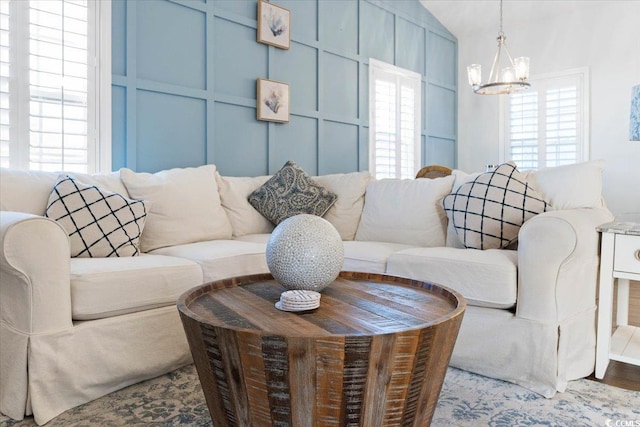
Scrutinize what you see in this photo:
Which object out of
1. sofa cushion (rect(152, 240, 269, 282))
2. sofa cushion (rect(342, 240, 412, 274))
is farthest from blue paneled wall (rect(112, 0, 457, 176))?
sofa cushion (rect(342, 240, 412, 274))

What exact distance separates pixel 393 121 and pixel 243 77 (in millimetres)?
2001

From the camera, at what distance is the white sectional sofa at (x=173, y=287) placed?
163 cm

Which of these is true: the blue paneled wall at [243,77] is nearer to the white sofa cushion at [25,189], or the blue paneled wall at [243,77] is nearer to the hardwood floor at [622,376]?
the white sofa cushion at [25,189]

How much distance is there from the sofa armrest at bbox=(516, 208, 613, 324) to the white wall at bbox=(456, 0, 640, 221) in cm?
344

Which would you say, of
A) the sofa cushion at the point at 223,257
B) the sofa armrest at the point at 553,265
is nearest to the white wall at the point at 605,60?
the sofa armrest at the point at 553,265

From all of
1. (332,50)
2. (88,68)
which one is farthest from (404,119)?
(88,68)

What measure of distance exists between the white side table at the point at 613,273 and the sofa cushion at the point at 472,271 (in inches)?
14.2

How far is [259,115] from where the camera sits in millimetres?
3844

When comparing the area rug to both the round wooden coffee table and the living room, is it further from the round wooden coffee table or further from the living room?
the round wooden coffee table

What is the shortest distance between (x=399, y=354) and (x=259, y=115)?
10.1 ft

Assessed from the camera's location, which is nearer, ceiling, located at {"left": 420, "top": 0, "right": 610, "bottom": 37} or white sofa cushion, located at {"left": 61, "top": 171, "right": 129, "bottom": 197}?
white sofa cushion, located at {"left": 61, "top": 171, "right": 129, "bottom": 197}

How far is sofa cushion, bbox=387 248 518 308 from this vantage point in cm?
194

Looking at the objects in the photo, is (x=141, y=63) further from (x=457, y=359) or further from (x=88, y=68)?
(x=457, y=359)

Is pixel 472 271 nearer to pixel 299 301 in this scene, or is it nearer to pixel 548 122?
pixel 299 301
